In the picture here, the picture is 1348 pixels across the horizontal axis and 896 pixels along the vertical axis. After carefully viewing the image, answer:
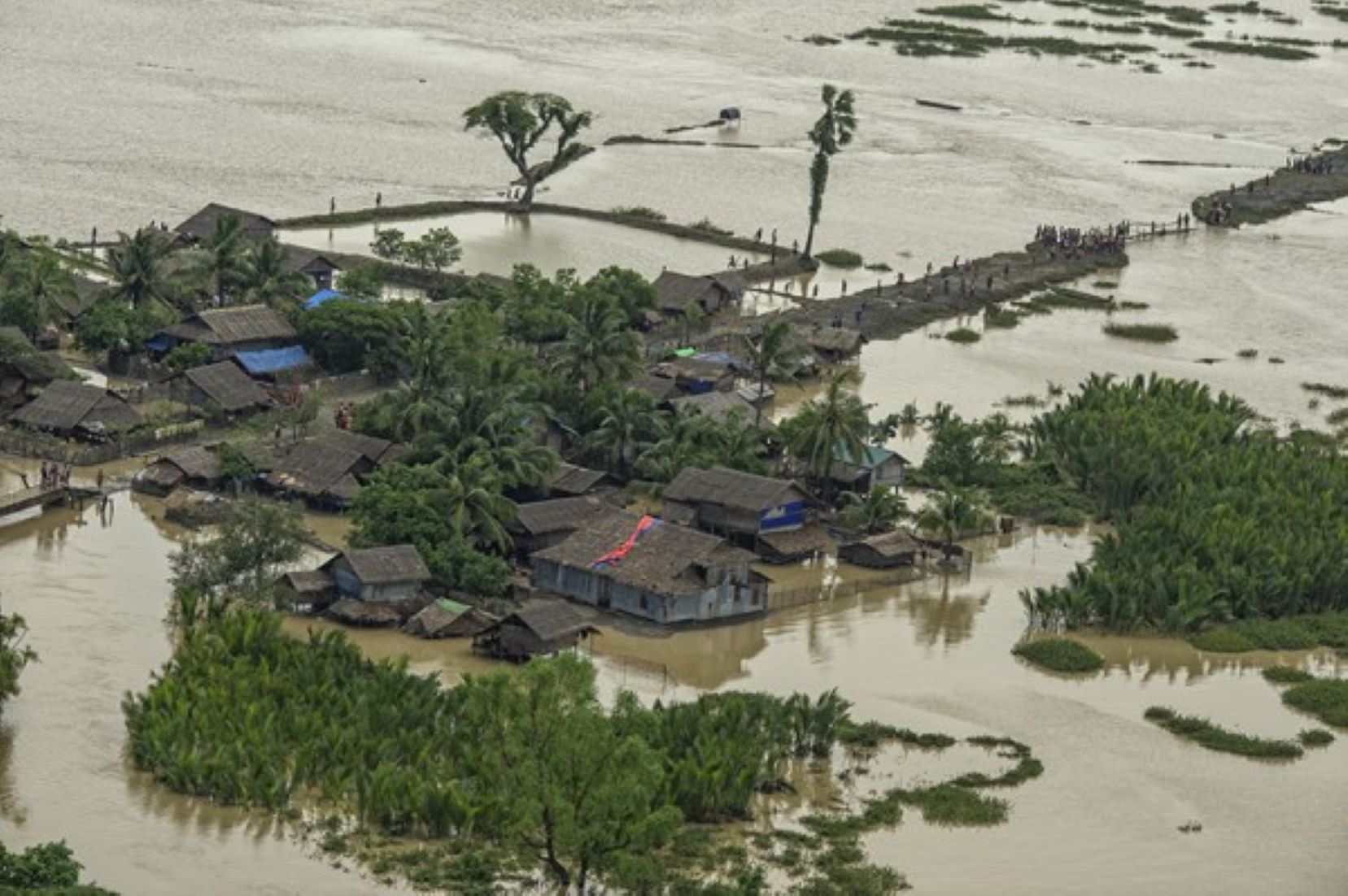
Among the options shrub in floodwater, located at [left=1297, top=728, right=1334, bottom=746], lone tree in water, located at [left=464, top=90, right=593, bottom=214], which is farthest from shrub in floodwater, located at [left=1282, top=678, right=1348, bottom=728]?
lone tree in water, located at [left=464, top=90, right=593, bottom=214]

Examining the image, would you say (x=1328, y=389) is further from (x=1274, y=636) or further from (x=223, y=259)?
(x=223, y=259)

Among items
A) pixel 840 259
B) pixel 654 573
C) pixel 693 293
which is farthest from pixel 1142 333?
pixel 654 573

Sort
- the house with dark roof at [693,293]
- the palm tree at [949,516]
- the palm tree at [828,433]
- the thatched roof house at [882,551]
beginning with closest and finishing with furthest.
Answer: the thatched roof house at [882,551] → the palm tree at [949,516] → the palm tree at [828,433] → the house with dark roof at [693,293]

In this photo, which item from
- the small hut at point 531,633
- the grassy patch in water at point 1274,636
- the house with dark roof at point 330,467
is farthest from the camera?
the house with dark roof at point 330,467

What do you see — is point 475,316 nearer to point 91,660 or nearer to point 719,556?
point 719,556

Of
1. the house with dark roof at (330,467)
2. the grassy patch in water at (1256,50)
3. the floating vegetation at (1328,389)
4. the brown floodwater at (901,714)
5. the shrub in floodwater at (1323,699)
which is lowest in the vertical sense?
the brown floodwater at (901,714)

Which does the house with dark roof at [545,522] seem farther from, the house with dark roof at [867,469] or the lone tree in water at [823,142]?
the lone tree in water at [823,142]

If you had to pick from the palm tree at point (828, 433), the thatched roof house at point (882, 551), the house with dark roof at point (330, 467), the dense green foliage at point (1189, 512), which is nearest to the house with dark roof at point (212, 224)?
the house with dark roof at point (330, 467)

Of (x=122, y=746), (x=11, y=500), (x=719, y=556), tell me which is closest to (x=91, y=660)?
(x=122, y=746)
